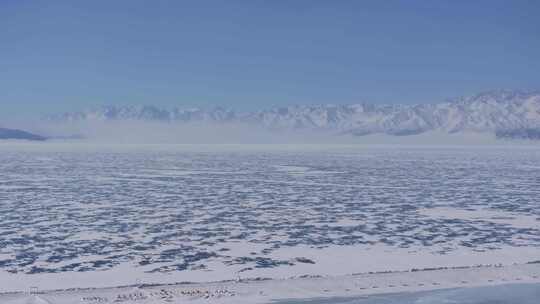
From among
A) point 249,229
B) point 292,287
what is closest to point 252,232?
point 249,229

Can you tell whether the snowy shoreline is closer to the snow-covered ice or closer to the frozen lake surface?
the snow-covered ice

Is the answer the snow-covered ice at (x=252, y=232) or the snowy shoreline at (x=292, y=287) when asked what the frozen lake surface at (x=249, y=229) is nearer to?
the snow-covered ice at (x=252, y=232)

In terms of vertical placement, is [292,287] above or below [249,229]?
below

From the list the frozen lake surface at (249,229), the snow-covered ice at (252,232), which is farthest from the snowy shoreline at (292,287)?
the frozen lake surface at (249,229)

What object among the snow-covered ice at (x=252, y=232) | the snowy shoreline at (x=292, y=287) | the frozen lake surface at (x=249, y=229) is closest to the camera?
the snowy shoreline at (x=292, y=287)

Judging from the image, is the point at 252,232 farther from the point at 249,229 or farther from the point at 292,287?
the point at 292,287

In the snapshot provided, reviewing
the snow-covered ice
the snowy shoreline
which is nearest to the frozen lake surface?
the snow-covered ice
